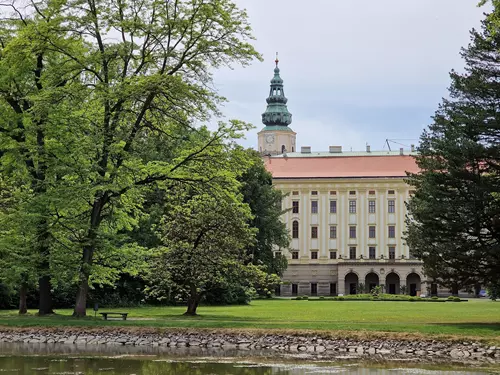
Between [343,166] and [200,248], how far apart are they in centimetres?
5872

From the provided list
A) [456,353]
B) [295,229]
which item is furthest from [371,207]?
[456,353]

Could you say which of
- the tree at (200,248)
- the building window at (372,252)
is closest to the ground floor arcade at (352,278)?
the building window at (372,252)

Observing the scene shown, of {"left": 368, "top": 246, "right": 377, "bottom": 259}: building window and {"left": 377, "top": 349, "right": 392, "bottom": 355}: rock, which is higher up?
{"left": 368, "top": 246, "right": 377, "bottom": 259}: building window

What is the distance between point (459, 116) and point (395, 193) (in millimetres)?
61096

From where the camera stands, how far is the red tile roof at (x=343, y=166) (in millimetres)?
86188

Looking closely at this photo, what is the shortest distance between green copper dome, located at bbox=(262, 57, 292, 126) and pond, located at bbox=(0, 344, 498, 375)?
11243cm

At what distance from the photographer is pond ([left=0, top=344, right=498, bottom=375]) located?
640 inches

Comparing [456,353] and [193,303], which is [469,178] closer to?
[456,353]

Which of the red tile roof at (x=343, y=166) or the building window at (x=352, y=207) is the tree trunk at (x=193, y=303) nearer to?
the red tile roof at (x=343, y=166)

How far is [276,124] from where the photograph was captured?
13150 cm

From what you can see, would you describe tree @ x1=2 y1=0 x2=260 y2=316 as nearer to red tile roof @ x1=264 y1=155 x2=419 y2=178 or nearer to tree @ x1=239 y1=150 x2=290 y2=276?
tree @ x1=239 y1=150 x2=290 y2=276

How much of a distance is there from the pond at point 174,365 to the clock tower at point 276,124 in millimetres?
108082

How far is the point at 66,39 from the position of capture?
1032 inches

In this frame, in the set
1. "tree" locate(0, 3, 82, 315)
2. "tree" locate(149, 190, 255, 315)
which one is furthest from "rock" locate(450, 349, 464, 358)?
"tree" locate(0, 3, 82, 315)
